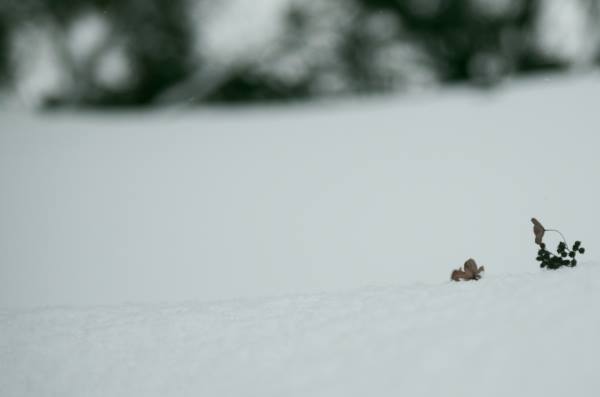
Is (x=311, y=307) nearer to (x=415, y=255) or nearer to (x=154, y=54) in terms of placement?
(x=415, y=255)

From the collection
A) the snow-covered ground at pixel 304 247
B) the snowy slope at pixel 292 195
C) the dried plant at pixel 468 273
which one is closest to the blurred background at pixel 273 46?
the snow-covered ground at pixel 304 247

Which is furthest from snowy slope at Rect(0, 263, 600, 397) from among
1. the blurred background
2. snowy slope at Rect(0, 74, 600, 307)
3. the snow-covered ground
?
the blurred background

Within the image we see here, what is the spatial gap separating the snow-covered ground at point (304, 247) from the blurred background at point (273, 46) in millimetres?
1304

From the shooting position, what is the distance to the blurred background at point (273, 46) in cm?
709

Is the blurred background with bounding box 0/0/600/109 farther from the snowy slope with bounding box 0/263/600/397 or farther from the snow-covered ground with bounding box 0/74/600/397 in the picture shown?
the snowy slope with bounding box 0/263/600/397

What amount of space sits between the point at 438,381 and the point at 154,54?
6.90m

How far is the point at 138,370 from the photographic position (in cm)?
166

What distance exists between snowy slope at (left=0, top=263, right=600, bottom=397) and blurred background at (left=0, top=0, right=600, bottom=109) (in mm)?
5659

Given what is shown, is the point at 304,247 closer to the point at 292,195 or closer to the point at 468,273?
the point at 292,195

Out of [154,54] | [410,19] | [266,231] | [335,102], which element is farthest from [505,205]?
[154,54]

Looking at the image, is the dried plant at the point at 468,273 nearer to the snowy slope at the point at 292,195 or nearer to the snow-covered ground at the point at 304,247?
the snow-covered ground at the point at 304,247

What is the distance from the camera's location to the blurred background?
709 cm

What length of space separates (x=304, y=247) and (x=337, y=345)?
78.1 inches

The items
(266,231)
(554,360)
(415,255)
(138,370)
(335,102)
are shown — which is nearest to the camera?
(554,360)
